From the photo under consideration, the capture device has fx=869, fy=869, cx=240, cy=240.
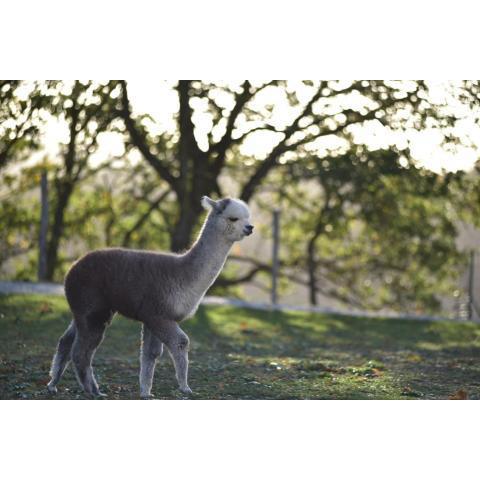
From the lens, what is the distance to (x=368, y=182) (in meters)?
13.6

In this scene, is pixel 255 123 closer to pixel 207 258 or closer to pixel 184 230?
pixel 184 230

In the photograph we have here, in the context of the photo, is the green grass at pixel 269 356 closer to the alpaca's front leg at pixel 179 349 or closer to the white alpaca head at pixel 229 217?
the alpaca's front leg at pixel 179 349

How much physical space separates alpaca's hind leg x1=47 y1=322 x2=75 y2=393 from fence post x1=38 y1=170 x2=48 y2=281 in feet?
19.4

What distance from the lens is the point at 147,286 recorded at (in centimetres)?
625

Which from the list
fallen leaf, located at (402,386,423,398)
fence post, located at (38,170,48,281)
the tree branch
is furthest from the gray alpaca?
fence post, located at (38,170,48,281)

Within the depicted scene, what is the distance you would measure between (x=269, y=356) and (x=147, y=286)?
2555mm

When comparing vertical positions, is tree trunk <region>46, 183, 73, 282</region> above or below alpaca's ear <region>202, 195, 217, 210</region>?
below

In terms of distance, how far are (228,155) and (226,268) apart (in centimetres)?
433

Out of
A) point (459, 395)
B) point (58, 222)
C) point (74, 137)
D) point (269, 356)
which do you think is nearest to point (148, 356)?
point (269, 356)

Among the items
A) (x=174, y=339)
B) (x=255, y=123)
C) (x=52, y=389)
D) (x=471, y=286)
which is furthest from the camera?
(x=471, y=286)

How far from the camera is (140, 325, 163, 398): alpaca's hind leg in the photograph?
20.6 ft

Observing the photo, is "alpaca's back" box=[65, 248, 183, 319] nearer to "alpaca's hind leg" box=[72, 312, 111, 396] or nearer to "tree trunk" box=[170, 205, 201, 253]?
"alpaca's hind leg" box=[72, 312, 111, 396]
